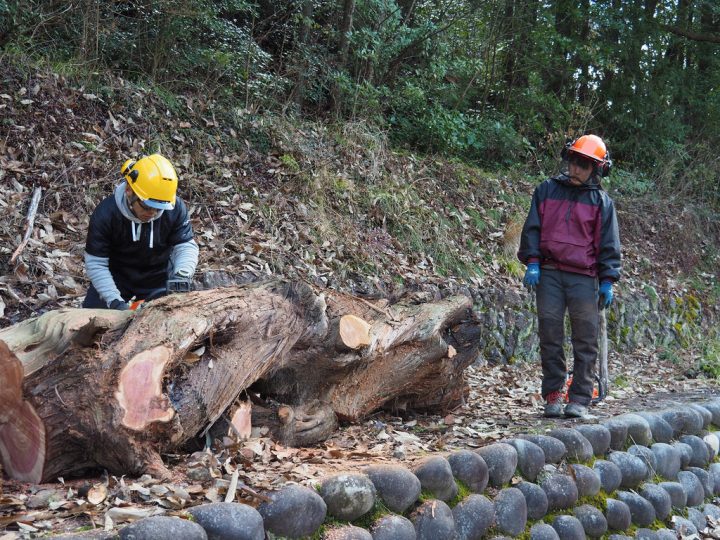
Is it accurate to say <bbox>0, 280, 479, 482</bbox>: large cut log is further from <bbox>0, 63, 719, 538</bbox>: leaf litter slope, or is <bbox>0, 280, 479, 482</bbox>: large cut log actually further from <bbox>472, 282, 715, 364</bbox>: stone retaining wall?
<bbox>472, 282, 715, 364</bbox>: stone retaining wall

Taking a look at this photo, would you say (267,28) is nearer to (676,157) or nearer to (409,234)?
(409,234)

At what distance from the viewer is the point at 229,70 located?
879cm

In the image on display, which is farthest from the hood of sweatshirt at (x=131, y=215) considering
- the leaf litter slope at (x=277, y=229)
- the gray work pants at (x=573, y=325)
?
the gray work pants at (x=573, y=325)

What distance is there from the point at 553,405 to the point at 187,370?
3181mm

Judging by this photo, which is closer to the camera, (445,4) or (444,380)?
(444,380)

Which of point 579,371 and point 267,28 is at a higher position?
point 267,28

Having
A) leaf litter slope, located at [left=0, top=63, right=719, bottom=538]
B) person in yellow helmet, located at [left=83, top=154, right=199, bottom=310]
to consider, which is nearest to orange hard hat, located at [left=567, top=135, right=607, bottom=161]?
leaf litter slope, located at [left=0, top=63, right=719, bottom=538]

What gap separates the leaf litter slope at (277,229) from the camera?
379 centimetres

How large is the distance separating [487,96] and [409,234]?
4698 millimetres

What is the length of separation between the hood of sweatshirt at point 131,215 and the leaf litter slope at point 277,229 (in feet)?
4.31

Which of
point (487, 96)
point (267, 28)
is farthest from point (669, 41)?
point (267, 28)

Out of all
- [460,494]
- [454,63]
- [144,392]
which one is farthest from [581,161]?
[454,63]

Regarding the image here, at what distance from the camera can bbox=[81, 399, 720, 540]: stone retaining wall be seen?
10.2ft

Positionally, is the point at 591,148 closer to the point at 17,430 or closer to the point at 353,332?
the point at 353,332
